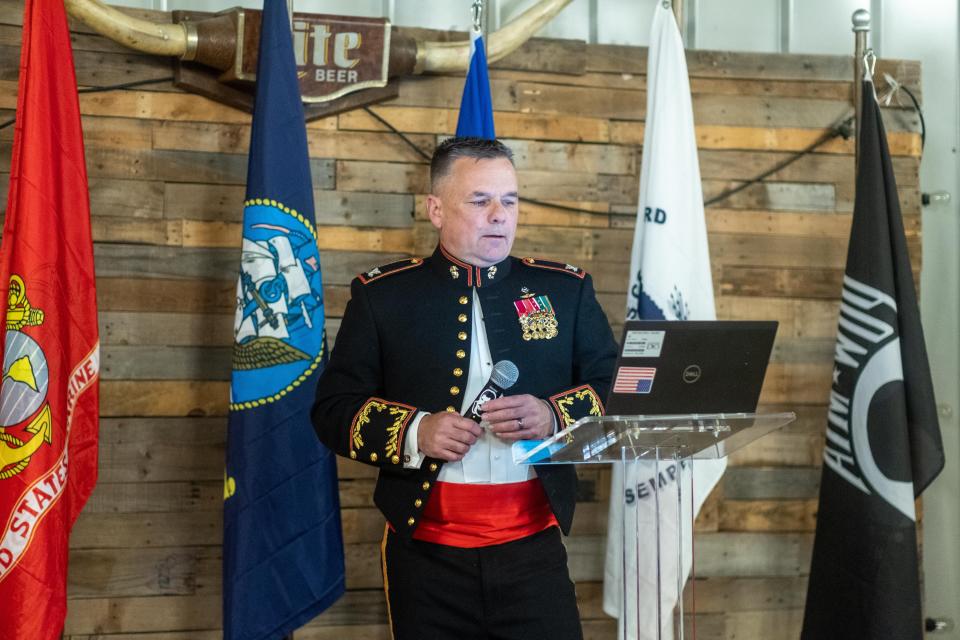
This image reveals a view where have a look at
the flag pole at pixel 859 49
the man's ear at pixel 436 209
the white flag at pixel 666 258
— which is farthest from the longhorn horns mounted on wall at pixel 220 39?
the man's ear at pixel 436 209

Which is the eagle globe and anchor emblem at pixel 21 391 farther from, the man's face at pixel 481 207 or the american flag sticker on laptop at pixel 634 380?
the american flag sticker on laptop at pixel 634 380

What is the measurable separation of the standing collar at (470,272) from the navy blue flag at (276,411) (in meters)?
0.62

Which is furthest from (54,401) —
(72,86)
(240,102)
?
(240,102)

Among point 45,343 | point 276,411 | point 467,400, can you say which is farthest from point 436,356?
point 45,343

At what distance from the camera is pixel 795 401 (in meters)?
3.58

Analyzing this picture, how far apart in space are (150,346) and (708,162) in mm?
1787

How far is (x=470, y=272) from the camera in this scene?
94.7 inches

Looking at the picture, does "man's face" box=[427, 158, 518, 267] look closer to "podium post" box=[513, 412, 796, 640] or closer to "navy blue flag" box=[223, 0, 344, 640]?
"podium post" box=[513, 412, 796, 640]

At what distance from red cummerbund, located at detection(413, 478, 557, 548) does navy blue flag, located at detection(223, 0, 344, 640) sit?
701mm

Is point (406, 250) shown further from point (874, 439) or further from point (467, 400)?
point (874, 439)

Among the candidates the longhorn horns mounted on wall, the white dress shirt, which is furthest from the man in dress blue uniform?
the longhorn horns mounted on wall

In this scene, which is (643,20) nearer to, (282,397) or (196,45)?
(196,45)

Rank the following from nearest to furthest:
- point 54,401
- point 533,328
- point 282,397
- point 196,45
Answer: point 533,328, point 54,401, point 282,397, point 196,45

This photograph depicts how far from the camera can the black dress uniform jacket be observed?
2.25 m
